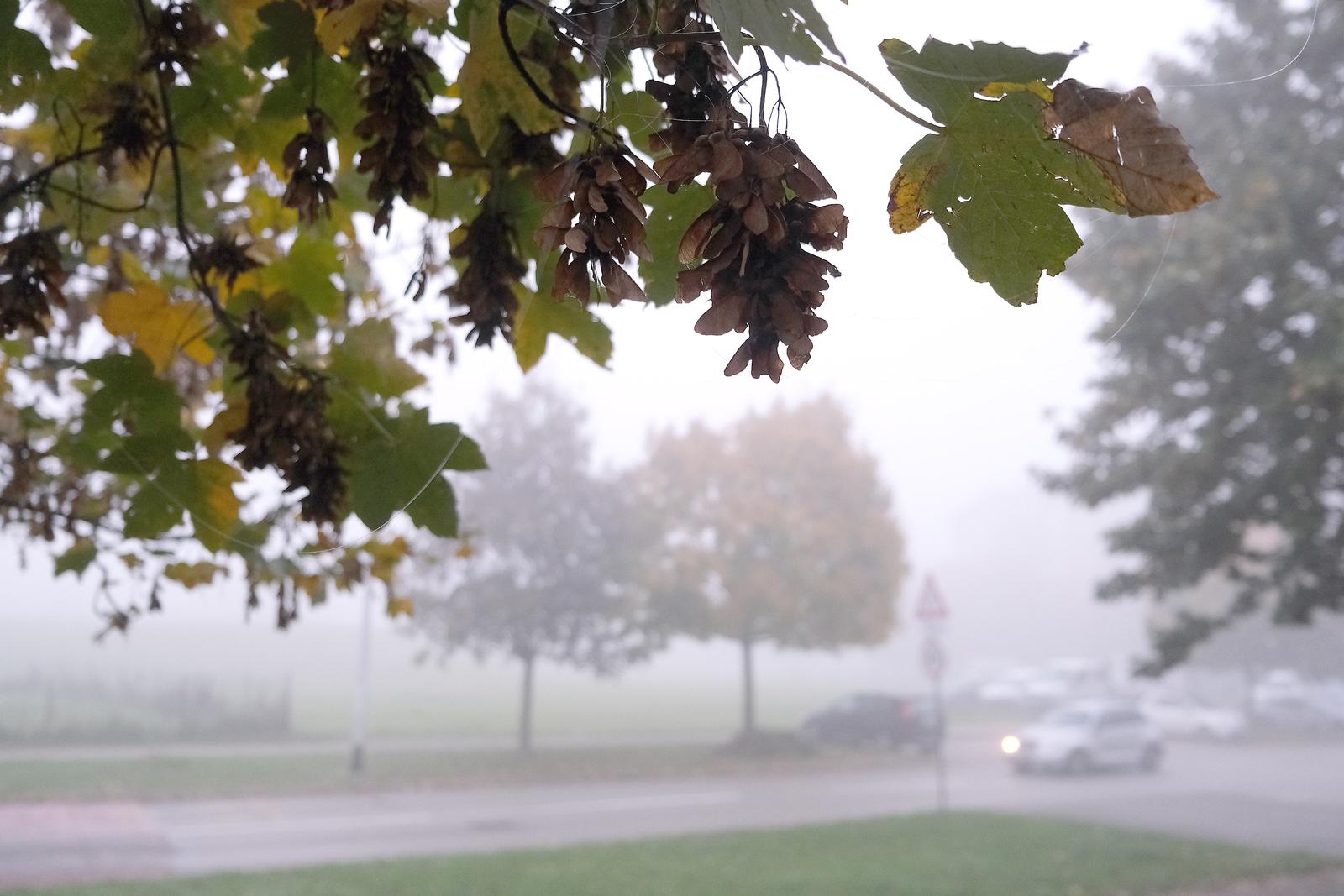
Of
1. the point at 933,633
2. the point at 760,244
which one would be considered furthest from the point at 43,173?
the point at 933,633

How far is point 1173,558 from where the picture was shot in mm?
8875

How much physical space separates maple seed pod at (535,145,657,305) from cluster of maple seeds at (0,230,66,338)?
1.14 meters

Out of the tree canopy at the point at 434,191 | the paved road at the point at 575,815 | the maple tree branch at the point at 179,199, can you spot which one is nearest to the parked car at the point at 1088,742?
the paved road at the point at 575,815

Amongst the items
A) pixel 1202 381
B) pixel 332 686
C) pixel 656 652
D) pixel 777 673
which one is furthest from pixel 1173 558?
pixel 777 673

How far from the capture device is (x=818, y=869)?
843 centimetres

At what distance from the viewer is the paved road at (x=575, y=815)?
30.5ft

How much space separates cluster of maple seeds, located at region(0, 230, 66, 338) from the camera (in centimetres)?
169

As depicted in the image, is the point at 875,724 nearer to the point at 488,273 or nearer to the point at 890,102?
the point at 488,273

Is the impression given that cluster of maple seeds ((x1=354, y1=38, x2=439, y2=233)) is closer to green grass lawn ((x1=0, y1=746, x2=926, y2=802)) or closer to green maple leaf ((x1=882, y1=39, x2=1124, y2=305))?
green maple leaf ((x1=882, y1=39, x2=1124, y2=305))

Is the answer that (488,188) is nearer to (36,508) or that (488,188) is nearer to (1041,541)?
(36,508)

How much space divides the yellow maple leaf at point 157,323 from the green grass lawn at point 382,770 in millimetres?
12093

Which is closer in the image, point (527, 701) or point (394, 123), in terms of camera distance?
point (394, 123)

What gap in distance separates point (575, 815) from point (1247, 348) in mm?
8880

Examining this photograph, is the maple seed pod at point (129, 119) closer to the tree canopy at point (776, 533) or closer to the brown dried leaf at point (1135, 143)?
the brown dried leaf at point (1135, 143)
